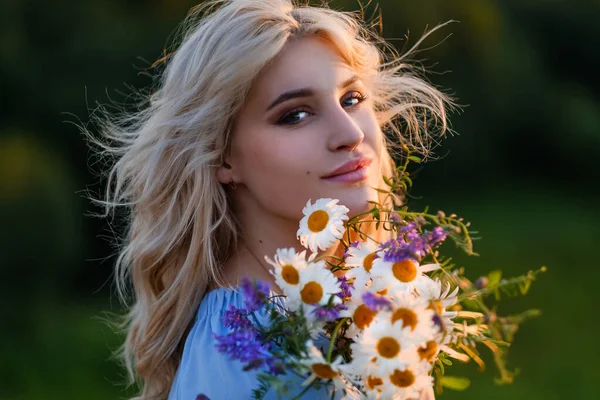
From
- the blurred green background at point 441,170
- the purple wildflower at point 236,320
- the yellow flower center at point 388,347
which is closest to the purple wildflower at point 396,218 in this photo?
the yellow flower center at point 388,347

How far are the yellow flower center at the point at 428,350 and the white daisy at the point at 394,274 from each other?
6.1 inches

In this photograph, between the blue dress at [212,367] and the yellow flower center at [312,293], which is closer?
the yellow flower center at [312,293]

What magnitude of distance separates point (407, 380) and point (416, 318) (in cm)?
14

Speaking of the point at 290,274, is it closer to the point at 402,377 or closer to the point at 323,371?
the point at 323,371

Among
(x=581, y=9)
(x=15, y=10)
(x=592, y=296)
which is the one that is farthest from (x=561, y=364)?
(x=15, y=10)

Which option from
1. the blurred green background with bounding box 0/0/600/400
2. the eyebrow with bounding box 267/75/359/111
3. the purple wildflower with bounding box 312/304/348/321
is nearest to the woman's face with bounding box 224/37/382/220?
the eyebrow with bounding box 267/75/359/111

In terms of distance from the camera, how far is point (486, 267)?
8344mm

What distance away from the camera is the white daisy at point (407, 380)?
1.98 metres

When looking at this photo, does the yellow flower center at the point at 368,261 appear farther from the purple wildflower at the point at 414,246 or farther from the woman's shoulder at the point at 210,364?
the woman's shoulder at the point at 210,364

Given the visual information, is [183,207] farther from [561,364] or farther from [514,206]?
[514,206]

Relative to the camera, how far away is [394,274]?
2158 millimetres

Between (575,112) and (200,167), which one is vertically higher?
(200,167)

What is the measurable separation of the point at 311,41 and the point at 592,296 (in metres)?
5.98

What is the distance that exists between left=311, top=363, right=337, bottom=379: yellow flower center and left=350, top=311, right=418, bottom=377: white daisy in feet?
0.18
